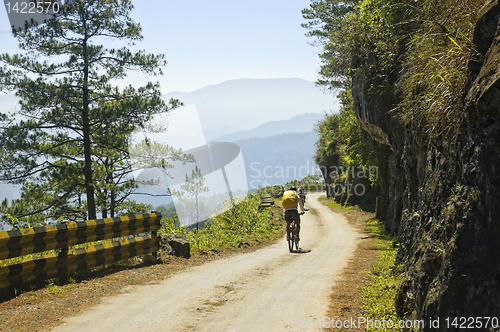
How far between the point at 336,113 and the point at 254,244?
1131 inches

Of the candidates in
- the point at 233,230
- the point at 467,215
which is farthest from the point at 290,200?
the point at 467,215

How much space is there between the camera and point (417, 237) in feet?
19.5

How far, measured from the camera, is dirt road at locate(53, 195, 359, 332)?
18.0 ft

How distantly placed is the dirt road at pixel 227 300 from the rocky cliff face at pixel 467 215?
2016mm

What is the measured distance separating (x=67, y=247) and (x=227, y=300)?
394cm

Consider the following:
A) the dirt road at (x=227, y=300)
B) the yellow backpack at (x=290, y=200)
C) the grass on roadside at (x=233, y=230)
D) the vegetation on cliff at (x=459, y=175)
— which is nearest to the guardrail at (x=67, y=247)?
the dirt road at (x=227, y=300)

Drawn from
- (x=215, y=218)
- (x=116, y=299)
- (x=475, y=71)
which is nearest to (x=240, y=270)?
(x=116, y=299)

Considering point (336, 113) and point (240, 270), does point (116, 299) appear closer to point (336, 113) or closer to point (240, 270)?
point (240, 270)

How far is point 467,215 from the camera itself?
3961 mm

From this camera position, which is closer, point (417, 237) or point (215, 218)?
point (417, 237)

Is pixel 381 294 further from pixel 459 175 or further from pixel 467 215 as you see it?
pixel 467 215

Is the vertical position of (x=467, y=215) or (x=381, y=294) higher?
(x=467, y=215)

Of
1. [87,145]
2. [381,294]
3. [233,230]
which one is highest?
[87,145]

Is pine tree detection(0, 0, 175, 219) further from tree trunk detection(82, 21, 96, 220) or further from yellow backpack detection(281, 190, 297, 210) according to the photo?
yellow backpack detection(281, 190, 297, 210)
